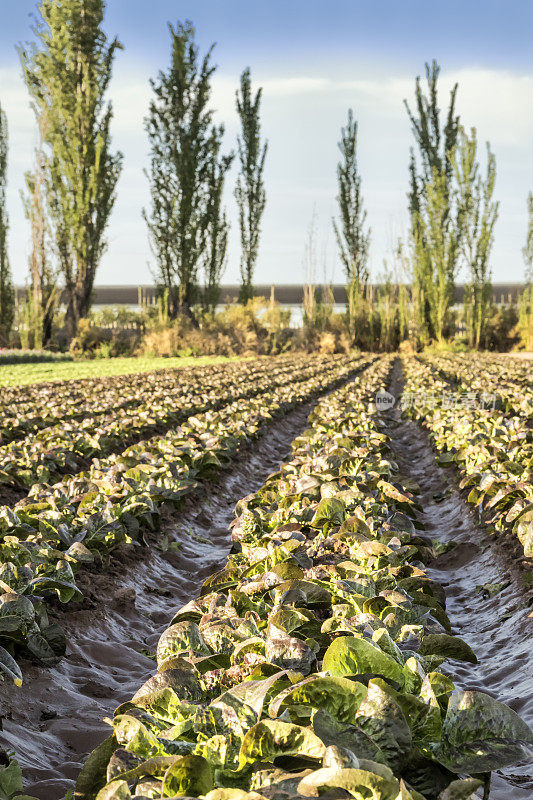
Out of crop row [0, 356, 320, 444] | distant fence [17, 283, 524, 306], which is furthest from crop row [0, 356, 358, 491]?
distant fence [17, 283, 524, 306]

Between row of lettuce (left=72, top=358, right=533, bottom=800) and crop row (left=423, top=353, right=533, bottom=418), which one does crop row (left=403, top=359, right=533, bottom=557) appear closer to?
crop row (left=423, top=353, right=533, bottom=418)

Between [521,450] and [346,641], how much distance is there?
14.3 feet

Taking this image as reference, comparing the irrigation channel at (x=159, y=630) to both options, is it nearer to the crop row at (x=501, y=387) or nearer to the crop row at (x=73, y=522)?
the crop row at (x=73, y=522)

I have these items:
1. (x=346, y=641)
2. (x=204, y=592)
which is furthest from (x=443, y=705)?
(x=204, y=592)

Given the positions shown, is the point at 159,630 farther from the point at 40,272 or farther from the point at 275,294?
the point at 275,294

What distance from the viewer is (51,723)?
2762mm

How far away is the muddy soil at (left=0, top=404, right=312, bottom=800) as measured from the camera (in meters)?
2.55

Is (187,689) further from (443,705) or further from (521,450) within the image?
(521,450)

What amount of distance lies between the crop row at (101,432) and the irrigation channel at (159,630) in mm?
1575

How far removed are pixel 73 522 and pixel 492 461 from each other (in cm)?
340

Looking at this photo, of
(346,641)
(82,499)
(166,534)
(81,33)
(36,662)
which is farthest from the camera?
(81,33)

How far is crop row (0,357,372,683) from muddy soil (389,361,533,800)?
1.84 metres

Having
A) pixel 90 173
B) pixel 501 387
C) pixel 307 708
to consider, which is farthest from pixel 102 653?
pixel 90 173

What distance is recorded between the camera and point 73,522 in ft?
13.9
